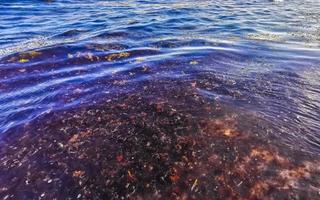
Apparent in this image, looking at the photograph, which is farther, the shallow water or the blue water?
the blue water

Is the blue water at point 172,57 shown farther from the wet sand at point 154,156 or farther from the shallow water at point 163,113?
the wet sand at point 154,156

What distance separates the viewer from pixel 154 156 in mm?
6902

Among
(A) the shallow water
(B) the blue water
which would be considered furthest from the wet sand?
(B) the blue water

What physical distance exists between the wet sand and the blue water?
583 millimetres

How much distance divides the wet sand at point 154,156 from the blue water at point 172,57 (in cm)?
58

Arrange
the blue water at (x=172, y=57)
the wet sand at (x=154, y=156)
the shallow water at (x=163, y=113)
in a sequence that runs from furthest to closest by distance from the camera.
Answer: the blue water at (x=172, y=57)
the shallow water at (x=163, y=113)
the wet sand at (x=154, y=156)

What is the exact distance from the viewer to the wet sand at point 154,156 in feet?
20.0

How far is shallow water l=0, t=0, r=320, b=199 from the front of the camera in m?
6.31

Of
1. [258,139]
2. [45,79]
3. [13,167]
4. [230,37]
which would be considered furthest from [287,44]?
[13,167]

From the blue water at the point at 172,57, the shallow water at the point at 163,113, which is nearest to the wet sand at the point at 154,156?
the shallow water at the point at 163,113

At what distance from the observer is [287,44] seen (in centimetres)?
1390

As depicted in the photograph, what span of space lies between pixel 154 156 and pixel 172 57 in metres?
6.18

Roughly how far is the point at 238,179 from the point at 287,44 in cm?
912

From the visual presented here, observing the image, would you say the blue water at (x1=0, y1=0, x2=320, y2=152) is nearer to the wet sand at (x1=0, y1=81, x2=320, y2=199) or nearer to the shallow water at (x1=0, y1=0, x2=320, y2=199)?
the shallow water at (x1=0, y1=0, x2=320, y2=199)
